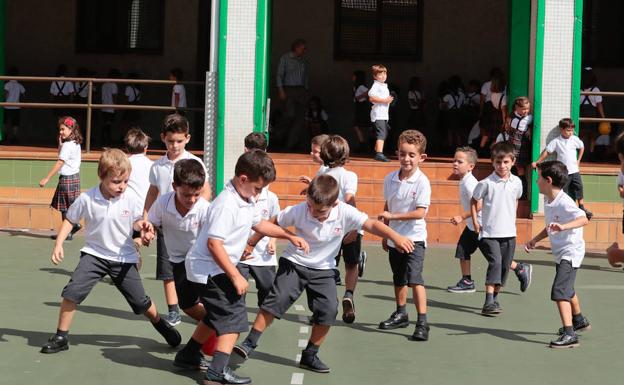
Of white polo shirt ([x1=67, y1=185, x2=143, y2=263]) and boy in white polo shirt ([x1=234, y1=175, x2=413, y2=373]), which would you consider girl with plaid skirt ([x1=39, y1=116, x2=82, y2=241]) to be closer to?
white polo shirt ([x1=67, y1=185, x2=143, y2=263])

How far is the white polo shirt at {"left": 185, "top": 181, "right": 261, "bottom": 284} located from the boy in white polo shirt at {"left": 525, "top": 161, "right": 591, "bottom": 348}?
8.97 feet

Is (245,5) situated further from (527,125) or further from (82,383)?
(82,383)

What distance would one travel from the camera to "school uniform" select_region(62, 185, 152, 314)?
8.54 metres

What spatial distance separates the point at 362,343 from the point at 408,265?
797 millimetres

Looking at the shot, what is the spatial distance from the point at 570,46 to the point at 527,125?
3.95 ft

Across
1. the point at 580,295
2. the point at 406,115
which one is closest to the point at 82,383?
the point at 580,295

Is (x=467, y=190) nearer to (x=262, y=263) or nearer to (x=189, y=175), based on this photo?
(x=262, y=263)

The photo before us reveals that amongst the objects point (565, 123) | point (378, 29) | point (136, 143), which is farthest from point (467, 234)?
point (378, 29)

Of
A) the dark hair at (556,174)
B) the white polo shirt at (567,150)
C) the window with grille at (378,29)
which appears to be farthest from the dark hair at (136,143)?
A: the window with grille at (378,29)

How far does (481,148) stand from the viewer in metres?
18.9

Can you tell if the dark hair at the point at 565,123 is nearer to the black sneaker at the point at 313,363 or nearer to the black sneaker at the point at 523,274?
the black sneaker at the point at 523,274

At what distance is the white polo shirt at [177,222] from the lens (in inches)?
328

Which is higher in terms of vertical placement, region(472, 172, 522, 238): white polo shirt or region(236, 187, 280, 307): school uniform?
region(472, 172, 522, 238): white polo shirt

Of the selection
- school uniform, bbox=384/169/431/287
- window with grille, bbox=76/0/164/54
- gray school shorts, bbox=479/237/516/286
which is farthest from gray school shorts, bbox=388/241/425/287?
Answer: window with grille, bbox=76/0/164/54
